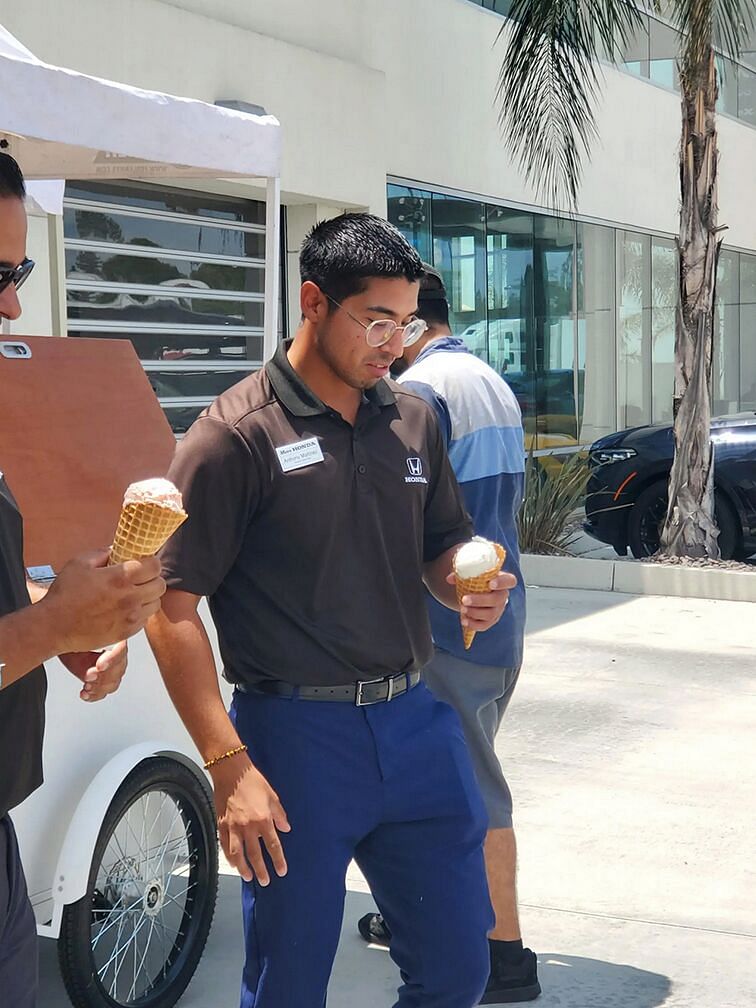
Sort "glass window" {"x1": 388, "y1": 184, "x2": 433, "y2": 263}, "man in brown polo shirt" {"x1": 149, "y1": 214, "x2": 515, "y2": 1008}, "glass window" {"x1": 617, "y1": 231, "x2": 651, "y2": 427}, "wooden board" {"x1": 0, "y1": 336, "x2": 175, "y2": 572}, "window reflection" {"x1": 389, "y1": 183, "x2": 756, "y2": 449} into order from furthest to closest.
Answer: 1. "glass window" {"x1": 617, "y1": 231, "x2": 651, "y2": 427}
2. "window reflection" {"x1": 389, "y1": 183, "x2": 756, "y2": 449}
3. "glass window" {"x1": 388, "y1": 184, "x2": 433, "y2": 263}
4. "wooden board" {"x1": 0, "y1": 336, "x2": 175, "y2": 572}
5. "man in brown polo shirt" {"x1": 149, "y1": 214, "x2": 515, "y2": 1008}

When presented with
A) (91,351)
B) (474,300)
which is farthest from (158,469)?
(474,300)

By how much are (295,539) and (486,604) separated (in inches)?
16.4

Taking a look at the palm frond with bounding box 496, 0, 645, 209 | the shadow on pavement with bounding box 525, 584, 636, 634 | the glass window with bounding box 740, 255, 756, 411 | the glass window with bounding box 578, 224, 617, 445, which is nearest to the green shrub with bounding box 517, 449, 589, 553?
the shadow on pavement with bounding box 525, 584, 636, 634

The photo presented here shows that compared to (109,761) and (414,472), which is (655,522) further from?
(414,472)

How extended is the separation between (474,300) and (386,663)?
42.4 ft

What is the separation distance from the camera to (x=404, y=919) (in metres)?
2.96

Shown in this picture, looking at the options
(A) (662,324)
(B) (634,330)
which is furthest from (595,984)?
(A) (662,324)

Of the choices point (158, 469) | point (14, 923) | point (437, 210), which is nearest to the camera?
point (14, 923)

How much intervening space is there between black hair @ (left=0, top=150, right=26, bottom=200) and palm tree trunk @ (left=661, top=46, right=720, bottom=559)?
9.51m

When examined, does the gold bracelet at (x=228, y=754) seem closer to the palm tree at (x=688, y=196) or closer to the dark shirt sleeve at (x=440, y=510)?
the dark shirt sleeve at (x=440, y=510)

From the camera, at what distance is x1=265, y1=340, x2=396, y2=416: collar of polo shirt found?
2996 mm

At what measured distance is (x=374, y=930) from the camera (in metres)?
4.59

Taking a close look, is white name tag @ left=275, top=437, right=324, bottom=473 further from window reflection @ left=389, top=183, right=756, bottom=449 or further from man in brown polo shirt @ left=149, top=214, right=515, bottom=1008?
window reflection @ left=389, top=183, right=756, bottom=449

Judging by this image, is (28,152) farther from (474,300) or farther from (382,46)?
(474,300)
